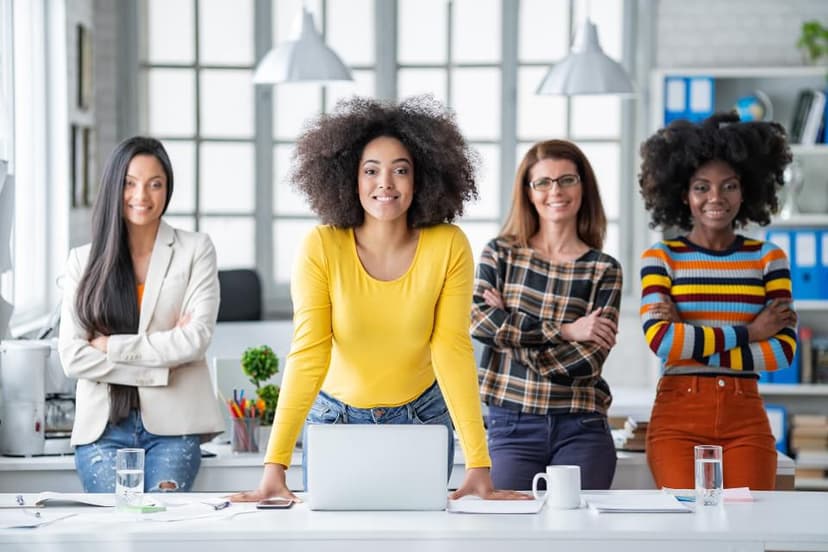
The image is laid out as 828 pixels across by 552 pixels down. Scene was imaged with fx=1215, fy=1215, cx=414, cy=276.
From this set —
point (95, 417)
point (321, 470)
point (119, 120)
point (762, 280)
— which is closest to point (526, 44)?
point (119, 120)

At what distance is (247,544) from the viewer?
89.1 inches

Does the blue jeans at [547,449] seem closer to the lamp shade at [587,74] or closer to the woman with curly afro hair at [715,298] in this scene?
the woman with curly afro hair at [715,298]

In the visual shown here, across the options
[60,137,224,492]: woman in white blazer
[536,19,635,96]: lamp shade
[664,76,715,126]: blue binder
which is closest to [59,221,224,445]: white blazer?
[60,137,224,492]: woman in white blazer

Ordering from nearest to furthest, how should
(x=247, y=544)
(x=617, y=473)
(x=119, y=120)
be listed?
(x=247, y=544)
(x=617, y=473)
(x=119, y=120)

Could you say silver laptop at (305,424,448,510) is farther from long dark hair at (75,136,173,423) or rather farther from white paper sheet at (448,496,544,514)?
long dark hair at (75,136,173,423)

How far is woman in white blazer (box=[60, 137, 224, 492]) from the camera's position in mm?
3199

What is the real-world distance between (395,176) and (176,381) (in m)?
0.96

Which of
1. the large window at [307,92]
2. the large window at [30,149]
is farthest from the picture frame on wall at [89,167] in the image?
the large window at [307,92]

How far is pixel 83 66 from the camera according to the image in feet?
19.0

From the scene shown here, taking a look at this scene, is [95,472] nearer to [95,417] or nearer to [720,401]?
[95,417]

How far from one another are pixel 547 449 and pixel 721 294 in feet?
2.12

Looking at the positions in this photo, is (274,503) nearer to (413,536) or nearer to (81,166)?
(413,536)

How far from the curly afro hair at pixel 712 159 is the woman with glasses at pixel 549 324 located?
246mm

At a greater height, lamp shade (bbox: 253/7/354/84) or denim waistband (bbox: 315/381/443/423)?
lamp shade (bbox: 253/7/354/84)
